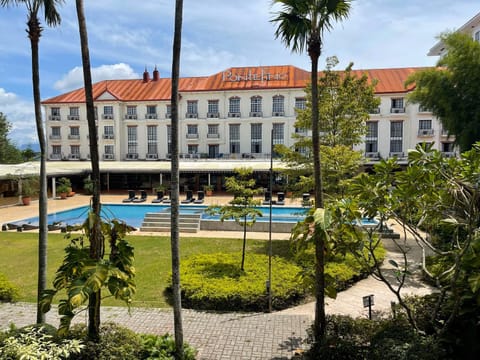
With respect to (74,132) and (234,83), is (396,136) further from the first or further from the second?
(74,132)

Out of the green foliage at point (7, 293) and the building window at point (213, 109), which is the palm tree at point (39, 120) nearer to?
the green foliage at point (7, 293)

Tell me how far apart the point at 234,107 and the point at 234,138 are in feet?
10.6

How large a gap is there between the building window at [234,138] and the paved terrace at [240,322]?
27732 mm

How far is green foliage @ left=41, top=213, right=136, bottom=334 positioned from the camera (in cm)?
483

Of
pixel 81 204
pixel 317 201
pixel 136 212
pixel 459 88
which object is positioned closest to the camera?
pixel 317 201

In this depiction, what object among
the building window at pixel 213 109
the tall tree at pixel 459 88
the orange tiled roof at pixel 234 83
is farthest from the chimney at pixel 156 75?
the tall tree at pixel 459 88

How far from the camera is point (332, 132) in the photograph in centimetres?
1356

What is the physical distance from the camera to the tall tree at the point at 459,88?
45.5 feet

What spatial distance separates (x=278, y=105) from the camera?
35.6 meters

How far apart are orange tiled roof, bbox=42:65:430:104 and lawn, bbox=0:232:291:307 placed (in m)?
24.3

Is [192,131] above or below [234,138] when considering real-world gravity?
above

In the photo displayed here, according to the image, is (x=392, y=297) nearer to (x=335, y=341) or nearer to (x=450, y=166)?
(x=335, y=341)

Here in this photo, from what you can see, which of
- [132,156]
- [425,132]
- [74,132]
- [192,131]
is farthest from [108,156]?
[425,132]

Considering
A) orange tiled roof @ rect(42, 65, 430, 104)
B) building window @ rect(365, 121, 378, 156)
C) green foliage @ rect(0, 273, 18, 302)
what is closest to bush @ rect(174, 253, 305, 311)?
A: green foliage @ rect(0, 273, 18, 302)
